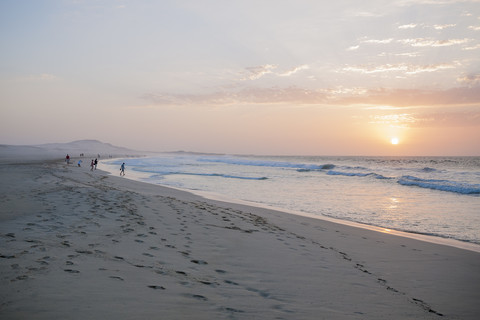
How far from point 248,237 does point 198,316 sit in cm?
444

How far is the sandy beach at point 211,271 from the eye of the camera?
358cm

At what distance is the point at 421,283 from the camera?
5359 millimetres

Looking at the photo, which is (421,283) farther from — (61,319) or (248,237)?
(61,319)

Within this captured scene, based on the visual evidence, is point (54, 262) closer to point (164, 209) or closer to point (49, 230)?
point (49, 230)

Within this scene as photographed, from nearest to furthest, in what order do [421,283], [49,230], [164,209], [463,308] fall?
[463,308]
[421,283]
[49,230]
[164,209]

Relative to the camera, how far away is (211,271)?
502cm

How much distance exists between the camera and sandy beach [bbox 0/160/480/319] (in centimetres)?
358

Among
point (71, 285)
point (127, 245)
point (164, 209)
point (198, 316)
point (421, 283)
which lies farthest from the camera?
point (164, 209)

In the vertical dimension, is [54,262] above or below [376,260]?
above

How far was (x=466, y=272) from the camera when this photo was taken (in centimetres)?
620

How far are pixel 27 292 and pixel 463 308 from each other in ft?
20.0

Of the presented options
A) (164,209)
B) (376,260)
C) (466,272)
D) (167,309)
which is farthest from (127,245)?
(466,272)

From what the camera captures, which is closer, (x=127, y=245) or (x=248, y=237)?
(x=127, y=245)

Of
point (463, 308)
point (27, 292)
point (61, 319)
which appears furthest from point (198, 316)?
point (463, 308)
